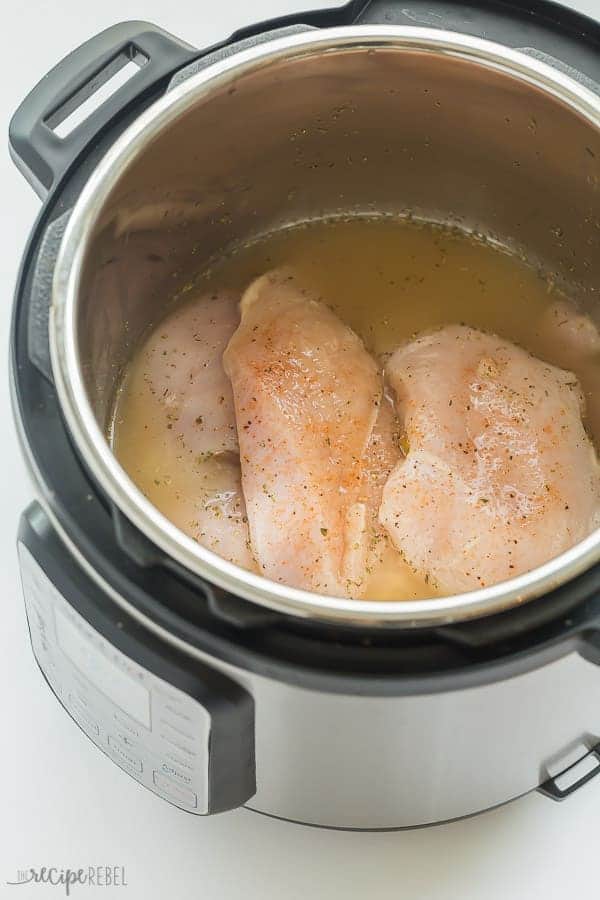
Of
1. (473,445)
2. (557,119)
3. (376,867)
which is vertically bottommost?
(376,867)

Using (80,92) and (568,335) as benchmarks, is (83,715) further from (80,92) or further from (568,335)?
(568,335)

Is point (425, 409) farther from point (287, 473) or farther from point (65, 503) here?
point (65, 503)

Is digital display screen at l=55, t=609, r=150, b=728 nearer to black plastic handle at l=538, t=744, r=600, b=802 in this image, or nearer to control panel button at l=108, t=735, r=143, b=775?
control panel button at l=108, t=735, r=143, b=775

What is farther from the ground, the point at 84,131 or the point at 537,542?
the point at 84,131

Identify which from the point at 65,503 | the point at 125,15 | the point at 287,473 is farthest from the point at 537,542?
the point at 125,15

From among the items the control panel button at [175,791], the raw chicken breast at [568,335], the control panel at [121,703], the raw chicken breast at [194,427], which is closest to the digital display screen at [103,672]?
the control panel at [121,703]
